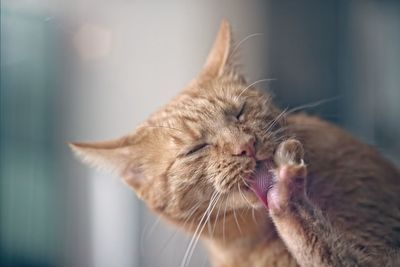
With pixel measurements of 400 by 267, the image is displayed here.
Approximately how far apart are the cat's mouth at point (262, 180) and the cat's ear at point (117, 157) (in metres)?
0.31

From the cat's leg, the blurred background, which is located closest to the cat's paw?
the cat's leg

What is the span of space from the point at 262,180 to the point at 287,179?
67 millimetres

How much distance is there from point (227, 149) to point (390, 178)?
0.42 m

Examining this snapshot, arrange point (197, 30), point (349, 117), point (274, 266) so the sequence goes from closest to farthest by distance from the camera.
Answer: point (274, 266), point (197, 30), point (349, 117)

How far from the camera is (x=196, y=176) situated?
3.30ft

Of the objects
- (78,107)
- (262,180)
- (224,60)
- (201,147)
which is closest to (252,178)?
(262,180)

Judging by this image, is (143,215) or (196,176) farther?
(143,215)

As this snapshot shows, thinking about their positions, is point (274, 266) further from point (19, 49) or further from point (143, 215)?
point (19, 49)

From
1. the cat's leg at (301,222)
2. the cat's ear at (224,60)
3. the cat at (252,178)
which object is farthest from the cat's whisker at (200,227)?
the cat's ear at (224,60)

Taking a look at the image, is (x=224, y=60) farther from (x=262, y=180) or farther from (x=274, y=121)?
(x=262, y=180)

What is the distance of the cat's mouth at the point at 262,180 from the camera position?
2.95 ft

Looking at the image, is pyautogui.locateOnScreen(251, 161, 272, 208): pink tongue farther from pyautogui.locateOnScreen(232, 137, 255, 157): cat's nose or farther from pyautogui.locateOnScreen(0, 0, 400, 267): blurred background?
pyautogui.locateOnScreen(0, 0, 400, 267): blurred background

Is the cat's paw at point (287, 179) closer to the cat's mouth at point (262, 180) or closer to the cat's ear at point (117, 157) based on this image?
the cat's mouth at point (262, 180)

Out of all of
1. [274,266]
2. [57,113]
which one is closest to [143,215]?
[57,113]
